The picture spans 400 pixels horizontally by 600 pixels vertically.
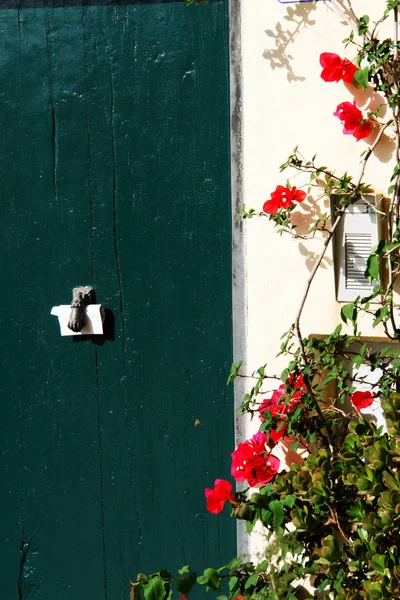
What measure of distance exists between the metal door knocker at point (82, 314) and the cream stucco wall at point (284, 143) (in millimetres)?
553

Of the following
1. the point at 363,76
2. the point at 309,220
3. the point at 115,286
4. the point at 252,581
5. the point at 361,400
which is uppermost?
the point at 363,76

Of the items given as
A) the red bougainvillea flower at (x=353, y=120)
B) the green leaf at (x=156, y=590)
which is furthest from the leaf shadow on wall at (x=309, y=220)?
the green leaf at (x=156, y=590)

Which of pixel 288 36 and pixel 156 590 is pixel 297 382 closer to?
pixel 156 590

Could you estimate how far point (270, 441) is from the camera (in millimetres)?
3141

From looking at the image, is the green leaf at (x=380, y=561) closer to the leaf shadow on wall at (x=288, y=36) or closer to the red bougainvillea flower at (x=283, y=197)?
the red bougainvillea flower at (x=283, y=197)

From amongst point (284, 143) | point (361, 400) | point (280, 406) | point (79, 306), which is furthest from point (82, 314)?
point (361, 400)

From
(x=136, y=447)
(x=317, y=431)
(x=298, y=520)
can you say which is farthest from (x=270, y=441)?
(x=136, y=447)

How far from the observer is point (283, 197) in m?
3.15

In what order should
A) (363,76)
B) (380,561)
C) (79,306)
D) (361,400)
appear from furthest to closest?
1. (79,306)
2. (361,400)
3. (363,76)
4. (380,561)

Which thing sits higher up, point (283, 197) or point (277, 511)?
point (283, 197)

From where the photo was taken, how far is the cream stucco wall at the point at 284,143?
10.3 feet

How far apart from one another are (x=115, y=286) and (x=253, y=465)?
889mm

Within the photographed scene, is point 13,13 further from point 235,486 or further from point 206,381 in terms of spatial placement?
point 235,486

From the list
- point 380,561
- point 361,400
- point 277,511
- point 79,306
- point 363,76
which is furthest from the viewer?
point 79,306
